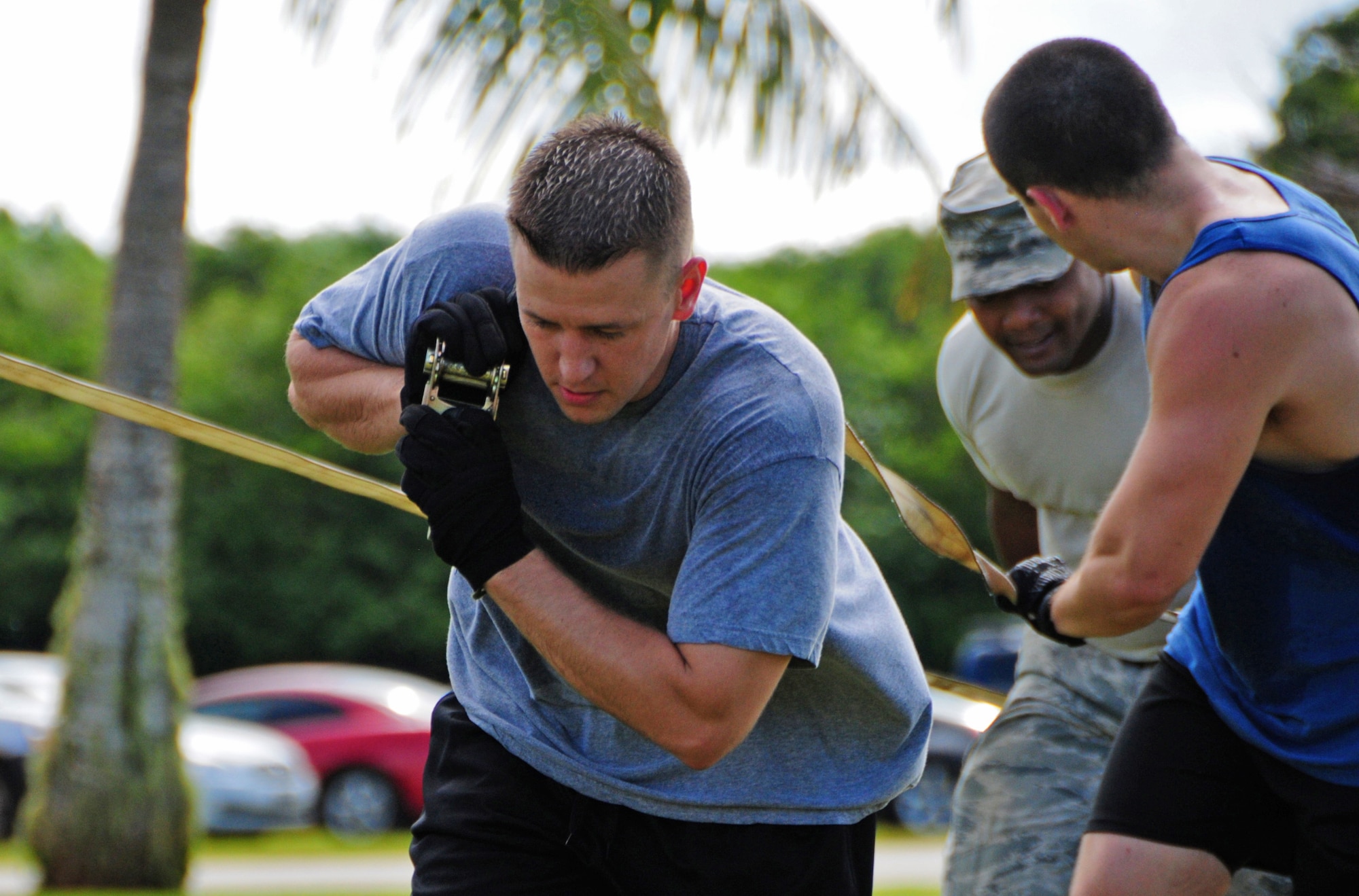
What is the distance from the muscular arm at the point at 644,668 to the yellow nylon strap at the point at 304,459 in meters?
0.39

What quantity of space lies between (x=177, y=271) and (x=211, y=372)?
17304mm

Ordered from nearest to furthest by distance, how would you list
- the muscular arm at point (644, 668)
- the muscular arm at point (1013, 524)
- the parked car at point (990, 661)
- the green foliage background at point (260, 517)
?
the muscular arm at point (644, 668) < the muscular arm at point (1013, 524) < the parked car at point (990, 661) < the green foliage background at point (260, 517)

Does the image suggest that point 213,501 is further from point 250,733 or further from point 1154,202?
point 1154,202

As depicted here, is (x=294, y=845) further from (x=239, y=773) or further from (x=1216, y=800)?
(x=1216, y=800)

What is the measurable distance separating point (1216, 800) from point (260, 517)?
22157mm

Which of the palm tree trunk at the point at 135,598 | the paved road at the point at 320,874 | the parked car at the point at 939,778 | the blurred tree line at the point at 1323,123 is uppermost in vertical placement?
the blurred tree line at the point at 1323,123

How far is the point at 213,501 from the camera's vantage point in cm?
2306

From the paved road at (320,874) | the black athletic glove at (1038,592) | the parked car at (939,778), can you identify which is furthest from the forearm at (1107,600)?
the parked car at (939,778)

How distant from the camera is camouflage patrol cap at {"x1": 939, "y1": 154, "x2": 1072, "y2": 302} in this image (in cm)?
307

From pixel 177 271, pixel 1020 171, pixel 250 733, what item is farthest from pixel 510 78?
pixel 250 733

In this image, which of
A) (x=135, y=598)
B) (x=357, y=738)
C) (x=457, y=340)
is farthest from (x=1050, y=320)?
(x=357, y=738)

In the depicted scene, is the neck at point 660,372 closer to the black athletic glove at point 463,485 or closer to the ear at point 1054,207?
the black athletic glove at point 463,485

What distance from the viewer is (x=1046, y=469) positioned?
3209 millimetres

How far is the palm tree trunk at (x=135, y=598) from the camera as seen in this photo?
734 centimetres
